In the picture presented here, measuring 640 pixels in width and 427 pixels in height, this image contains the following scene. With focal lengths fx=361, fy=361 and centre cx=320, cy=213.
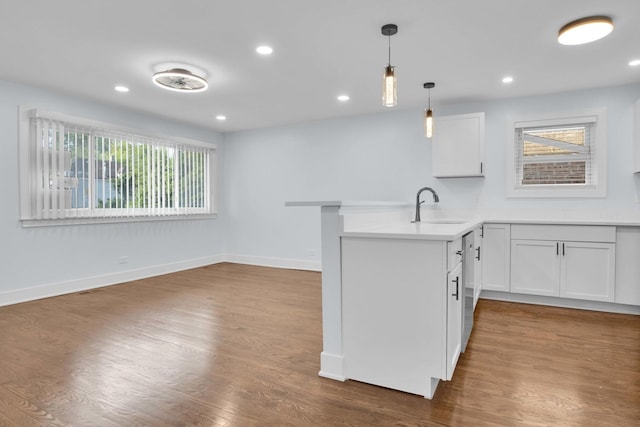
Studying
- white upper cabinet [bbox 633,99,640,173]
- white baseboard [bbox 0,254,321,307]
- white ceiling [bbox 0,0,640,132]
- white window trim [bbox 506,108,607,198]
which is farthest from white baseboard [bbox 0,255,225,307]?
white upper cabinet [bbox 633,99,640,173]

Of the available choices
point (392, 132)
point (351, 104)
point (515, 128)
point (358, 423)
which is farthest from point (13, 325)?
point (515, 128)

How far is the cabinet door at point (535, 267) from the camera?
3545mm

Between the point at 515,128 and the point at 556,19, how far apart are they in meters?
1.96

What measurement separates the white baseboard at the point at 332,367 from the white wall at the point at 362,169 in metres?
3.18

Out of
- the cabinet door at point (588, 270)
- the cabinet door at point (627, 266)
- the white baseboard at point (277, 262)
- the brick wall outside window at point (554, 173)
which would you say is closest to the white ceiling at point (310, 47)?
the brick wall outside window at point (554, 173)

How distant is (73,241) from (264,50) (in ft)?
10.8

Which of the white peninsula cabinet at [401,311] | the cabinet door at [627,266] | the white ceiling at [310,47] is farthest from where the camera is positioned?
the cabinet door at [627,266]

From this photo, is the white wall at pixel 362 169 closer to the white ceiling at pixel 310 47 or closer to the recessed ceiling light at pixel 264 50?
the white ceiling at pixel 310 47

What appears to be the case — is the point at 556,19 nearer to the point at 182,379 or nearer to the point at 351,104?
the point at 351,104

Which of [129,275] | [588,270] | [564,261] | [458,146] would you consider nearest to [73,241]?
[129,275]

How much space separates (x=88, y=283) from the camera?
14.7 ft

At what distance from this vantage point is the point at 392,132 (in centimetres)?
508

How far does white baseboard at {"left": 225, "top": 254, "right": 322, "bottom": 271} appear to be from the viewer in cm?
568

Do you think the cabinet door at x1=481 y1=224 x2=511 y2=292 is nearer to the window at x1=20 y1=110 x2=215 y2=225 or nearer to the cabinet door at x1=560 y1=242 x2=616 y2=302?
the cabinet door at x1=560 y1=242 x2=616 y2=302
